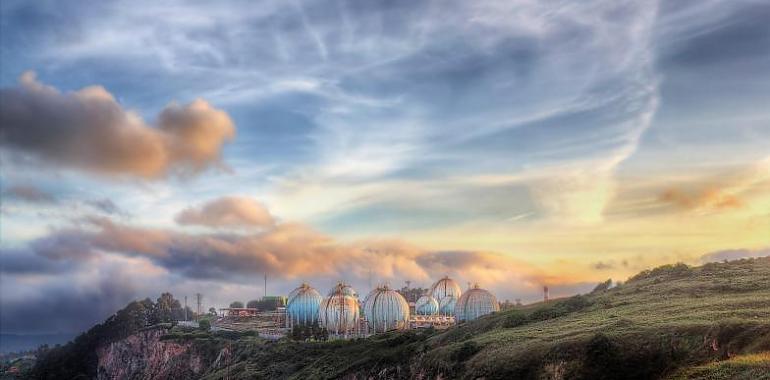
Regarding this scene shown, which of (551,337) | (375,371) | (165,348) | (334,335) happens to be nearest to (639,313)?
(551,337)

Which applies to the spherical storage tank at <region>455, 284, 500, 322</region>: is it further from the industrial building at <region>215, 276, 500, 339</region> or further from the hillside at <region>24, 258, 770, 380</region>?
the hillside at <region>24, 258, 770, 380</region>

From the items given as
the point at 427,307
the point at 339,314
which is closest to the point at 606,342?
the point at 339,314

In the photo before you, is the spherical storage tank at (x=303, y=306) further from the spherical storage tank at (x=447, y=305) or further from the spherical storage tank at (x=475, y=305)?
the spherical storage tank at (x=475, y=305)

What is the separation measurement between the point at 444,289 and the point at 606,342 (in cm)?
9361

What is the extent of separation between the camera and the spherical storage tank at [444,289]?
135 m

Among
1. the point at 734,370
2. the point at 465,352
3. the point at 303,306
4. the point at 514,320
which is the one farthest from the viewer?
the point at 303,306

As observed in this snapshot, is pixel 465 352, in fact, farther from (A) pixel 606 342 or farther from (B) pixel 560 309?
(B) pixel 560 309

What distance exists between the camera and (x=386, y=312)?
346 ft

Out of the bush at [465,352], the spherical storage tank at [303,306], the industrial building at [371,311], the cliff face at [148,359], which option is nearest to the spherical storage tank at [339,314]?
the industrial building at [371,311]

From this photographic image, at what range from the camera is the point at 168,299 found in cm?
18238

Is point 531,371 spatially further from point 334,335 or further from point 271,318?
point 271,318

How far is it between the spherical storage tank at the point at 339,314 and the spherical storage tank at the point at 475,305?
57.3 feet

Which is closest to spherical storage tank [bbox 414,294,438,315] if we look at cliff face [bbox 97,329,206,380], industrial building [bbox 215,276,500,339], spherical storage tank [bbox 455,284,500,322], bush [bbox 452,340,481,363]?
industrial building [bbox 215,276,500,339]

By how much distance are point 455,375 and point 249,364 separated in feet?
157
